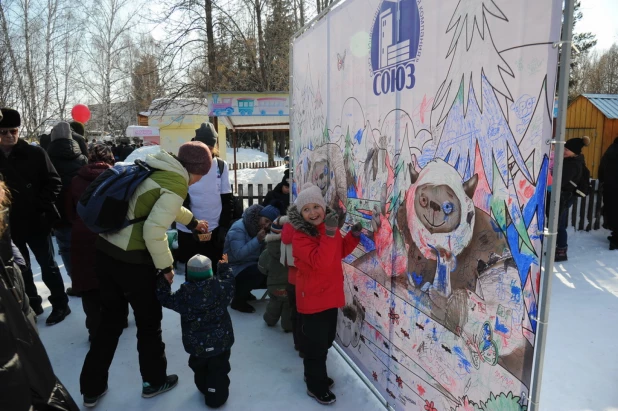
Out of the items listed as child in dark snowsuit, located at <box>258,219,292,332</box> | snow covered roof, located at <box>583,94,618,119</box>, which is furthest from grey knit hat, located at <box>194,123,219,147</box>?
snow covered roof, located at <box>583,94,618,119</box>

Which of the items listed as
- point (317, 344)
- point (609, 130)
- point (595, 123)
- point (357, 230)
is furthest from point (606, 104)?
point (317, 344)

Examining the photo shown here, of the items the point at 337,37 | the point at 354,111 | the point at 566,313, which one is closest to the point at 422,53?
the point at 354,111

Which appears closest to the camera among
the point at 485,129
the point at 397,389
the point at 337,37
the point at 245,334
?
the point at 485,129

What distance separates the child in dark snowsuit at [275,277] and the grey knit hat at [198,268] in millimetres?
955

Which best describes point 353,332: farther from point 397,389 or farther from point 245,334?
point 245,334

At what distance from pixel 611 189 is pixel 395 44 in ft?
20.5

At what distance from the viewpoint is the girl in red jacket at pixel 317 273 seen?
9.25ft

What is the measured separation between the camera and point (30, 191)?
4.02 meters

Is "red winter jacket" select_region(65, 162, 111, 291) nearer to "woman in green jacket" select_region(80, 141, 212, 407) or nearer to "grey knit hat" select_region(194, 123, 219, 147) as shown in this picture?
"woman in green jacket" select_region(80, 141, 212, 407)

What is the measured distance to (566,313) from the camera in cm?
455

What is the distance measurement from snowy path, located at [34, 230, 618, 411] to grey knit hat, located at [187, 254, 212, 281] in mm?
978

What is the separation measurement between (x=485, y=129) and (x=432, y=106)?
410 millimetres

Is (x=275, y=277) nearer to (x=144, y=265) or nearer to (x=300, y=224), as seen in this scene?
(x=300, y=224)

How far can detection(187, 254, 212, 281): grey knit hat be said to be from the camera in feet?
9.24
